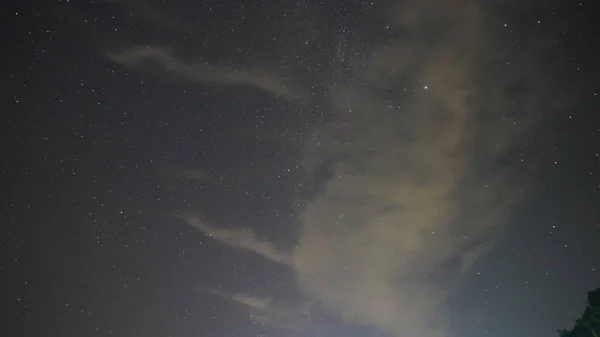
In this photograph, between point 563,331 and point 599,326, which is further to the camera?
point 563,331

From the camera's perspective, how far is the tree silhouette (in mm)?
15773

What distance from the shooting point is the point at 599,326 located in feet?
51.2

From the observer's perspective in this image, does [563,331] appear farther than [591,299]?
Yes

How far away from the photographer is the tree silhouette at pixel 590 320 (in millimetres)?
15773

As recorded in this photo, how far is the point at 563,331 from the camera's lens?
18.4 meters

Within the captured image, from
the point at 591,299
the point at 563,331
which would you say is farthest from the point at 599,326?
the point at 563,331

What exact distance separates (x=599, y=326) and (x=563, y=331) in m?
3.07

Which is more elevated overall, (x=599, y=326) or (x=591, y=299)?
(x=591, y=299)

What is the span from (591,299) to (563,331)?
3022 millimetres

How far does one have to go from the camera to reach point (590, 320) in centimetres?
1605

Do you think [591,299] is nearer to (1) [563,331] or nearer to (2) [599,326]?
(2) [599,326]

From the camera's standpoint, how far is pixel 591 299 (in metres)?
16.3

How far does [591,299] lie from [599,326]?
1078 millimetres
